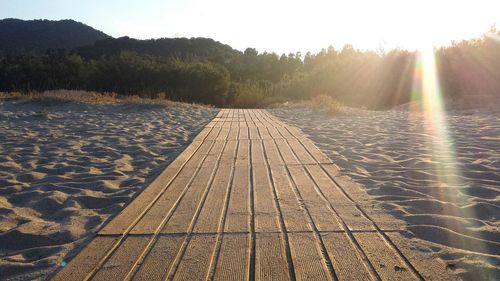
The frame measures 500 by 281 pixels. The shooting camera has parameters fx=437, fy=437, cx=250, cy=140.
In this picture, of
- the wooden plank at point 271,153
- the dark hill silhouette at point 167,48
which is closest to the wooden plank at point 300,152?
the wooden plank at point 271,153

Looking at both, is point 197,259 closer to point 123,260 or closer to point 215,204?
point 123,260

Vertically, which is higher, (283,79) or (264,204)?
(283,79)

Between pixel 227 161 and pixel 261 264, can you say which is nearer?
pixel 261 264

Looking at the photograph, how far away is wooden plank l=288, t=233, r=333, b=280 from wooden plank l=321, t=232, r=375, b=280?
6 centimetres

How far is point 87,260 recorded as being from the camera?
242 centimetres

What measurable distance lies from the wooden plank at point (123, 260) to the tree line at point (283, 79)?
668 inches

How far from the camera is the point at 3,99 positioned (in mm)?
14008

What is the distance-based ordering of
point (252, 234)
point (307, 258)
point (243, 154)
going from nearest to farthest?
point (307, 258)
point (252, 234)
point (243, 154)

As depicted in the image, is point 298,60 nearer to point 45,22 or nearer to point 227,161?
point 45,22

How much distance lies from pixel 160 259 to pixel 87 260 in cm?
41

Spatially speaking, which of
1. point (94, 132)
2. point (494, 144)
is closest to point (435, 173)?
point (494, 144)

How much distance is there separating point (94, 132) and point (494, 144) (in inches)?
254

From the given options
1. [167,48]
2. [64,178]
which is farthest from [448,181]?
[167,48]

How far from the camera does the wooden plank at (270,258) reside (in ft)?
7.20
